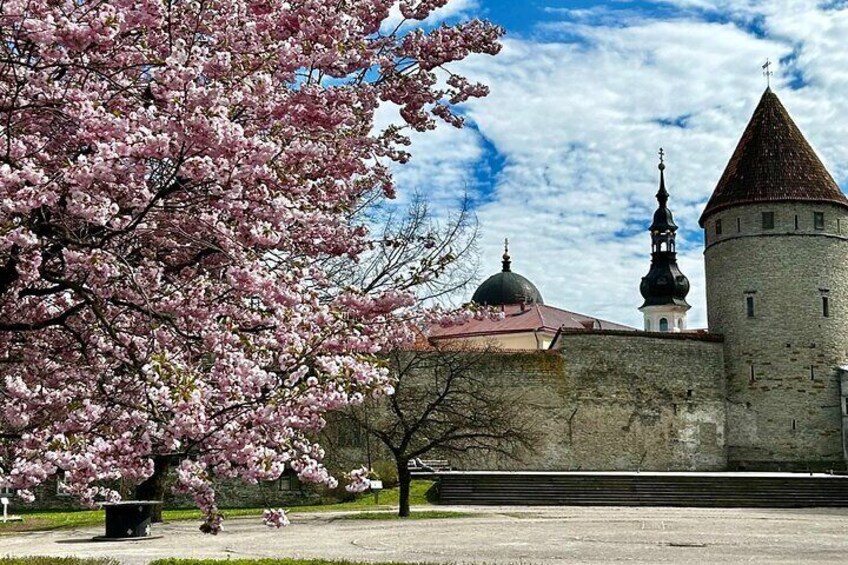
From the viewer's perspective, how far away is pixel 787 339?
1313 inches

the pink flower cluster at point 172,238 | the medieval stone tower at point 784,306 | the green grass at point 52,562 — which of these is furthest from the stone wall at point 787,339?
the pink flower cluster at point 172,238

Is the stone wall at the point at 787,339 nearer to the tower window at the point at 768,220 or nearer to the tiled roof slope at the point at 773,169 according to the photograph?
the tower window at the point at 768,220

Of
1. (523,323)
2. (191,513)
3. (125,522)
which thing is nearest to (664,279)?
(523,323)

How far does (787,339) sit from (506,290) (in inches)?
847

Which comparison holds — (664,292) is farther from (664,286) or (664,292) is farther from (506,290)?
(506,290)

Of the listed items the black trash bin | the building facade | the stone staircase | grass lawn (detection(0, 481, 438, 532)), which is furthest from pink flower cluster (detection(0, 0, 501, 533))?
the building facade

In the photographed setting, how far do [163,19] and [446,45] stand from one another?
118 inches

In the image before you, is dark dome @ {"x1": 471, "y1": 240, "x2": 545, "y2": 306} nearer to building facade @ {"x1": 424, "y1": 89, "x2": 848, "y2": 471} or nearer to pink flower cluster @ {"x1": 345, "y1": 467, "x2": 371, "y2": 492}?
building facade @ {"x1": 424, "y1": 89, "x2": 848, "y2": 471}

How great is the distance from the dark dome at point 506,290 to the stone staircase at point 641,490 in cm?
2598

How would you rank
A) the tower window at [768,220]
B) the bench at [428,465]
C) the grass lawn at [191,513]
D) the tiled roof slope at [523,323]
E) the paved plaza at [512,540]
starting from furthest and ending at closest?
the tiled roof slope at [523,323]
the tower window at [768,220]
the bench at [428,465]
the grass lawn at [191,513]
the paved plaza at [512,540]

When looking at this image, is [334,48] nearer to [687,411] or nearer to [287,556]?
[287,556]

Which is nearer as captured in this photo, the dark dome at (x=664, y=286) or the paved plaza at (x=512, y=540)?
the paved plaza at (x=512, y=540)

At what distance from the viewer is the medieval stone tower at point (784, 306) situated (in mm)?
33125

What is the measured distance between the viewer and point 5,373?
6801 mm
